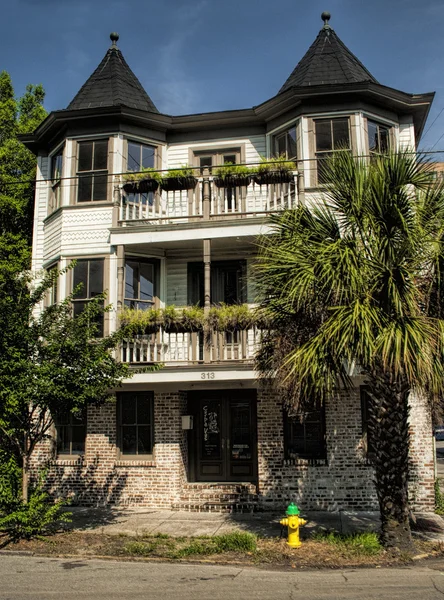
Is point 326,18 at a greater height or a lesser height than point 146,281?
greater

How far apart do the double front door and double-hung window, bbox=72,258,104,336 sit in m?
3.40

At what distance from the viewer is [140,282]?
15.0 m

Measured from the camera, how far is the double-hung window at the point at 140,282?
14.8 m

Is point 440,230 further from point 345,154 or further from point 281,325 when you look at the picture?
point 281,325

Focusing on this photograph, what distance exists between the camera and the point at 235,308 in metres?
12.7

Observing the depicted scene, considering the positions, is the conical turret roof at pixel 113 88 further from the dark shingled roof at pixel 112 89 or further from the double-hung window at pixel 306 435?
the double-hung window at pixel 306 435

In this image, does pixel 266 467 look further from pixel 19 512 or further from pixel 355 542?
pixel 19 512

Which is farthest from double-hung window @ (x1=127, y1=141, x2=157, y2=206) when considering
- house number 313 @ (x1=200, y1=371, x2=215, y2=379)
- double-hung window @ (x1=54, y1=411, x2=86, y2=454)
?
double-hung window @ (x1=54, y1=411, x2=86, y2=454)

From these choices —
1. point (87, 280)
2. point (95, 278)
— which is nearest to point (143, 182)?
point (95, 278)

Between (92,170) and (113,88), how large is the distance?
2.62 metres

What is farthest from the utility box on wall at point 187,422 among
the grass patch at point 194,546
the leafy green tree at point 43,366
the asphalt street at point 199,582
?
the asphalt street at point 199,582

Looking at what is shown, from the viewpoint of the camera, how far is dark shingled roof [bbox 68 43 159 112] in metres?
15.8

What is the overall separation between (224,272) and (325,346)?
22.8ft

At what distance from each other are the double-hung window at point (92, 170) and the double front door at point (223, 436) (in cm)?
570
